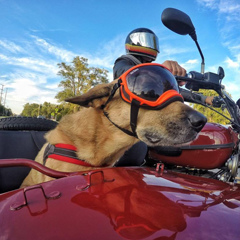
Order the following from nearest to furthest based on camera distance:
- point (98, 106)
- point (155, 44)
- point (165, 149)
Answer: point (98, 106), point (165, 149), point (155, 44)

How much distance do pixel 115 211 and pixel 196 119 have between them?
51.9 inches

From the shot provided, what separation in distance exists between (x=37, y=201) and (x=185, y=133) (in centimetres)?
150

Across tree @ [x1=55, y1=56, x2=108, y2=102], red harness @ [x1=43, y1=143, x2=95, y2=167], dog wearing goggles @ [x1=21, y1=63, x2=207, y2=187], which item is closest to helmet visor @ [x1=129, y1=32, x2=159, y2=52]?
dog wearing goggles @ [x1=21, y1=63, x2=207, y2=187]

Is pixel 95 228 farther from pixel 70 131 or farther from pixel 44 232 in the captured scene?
pixel 70 131

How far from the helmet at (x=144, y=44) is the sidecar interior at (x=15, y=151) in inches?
88.0

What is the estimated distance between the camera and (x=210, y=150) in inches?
106

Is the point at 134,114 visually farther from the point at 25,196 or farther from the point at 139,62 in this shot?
the point at 139,62

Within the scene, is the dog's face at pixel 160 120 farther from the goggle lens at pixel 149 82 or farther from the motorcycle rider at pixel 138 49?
the motorcycle rider at pixel 138 49

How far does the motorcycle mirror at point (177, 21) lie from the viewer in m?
1.96

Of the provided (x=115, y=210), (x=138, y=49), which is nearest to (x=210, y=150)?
(x=138, y=49)

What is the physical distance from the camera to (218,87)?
262cm

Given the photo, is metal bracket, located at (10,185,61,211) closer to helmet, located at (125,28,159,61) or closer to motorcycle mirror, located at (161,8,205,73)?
motorcycle mirror, located at (161,8,205,73)

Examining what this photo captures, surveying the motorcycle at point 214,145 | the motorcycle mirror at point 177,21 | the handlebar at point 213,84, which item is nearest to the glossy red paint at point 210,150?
the motorcycle at point 214,145

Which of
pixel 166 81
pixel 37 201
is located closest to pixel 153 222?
pixel 37 201
